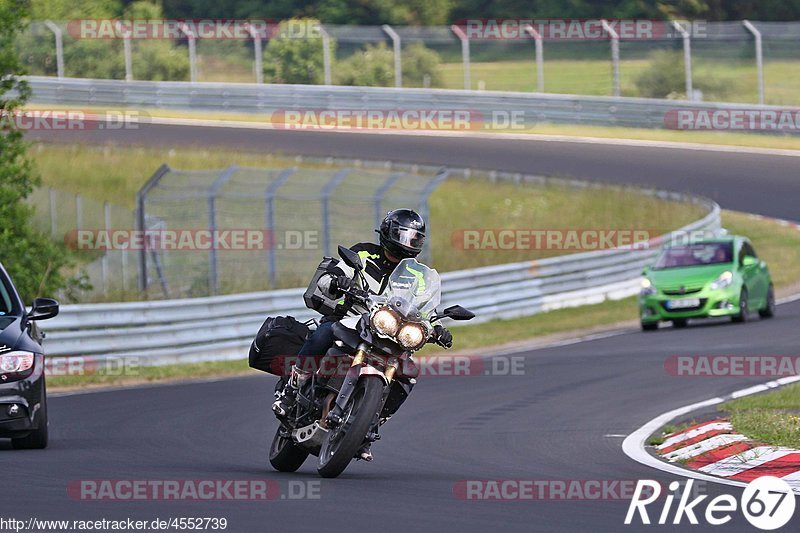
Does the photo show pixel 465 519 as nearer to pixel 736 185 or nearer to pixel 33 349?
pixel 33 349

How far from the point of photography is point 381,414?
991cm

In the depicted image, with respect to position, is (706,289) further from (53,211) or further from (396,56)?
(396,56)

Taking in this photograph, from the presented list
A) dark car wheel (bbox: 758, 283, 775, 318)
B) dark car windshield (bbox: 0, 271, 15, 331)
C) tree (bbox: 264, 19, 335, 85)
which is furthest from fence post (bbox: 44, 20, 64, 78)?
dark car windshield (bbox: 0, 271, 15, 331)

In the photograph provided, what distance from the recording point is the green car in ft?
76.1

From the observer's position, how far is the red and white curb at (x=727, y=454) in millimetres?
10188

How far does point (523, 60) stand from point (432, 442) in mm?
31969

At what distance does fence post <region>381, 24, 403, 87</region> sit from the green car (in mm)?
19880

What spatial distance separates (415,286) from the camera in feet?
31.3

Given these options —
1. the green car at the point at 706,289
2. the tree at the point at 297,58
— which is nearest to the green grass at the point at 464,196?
the tree at the point at 297,58

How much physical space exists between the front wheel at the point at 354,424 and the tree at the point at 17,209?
500 inches

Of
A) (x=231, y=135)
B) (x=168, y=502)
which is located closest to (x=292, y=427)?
(x=168, y=502)

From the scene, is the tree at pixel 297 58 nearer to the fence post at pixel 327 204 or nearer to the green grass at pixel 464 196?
the green grass at pixel 464 196

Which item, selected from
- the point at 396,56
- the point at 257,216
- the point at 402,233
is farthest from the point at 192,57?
the point at 402,233

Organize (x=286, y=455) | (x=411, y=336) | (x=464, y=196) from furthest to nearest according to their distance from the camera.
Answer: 1. (x=464, y=196)
2. (x=286, y=455)
3. (x=411, y=336)
